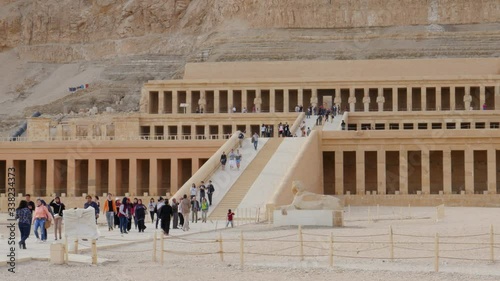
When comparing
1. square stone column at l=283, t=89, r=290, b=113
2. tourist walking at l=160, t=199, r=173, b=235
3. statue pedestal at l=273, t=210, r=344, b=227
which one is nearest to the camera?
tourist walking at l=160, t=199, r=173, b=235

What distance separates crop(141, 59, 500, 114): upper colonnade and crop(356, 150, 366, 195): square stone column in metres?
15.2

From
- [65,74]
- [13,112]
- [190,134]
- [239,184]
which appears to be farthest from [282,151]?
[65,74]

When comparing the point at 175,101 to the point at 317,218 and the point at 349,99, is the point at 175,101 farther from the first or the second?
the point at 317,218

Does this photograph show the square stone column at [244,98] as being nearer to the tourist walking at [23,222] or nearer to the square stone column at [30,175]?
the square stone column at [30,175]

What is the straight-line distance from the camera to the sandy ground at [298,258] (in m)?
23.2

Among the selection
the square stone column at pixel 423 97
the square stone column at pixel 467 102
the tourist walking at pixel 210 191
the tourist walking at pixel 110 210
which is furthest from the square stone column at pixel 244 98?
the tourist walking at pixel 110 210

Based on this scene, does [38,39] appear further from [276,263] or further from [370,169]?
[276,263]

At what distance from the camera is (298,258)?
25.8 metres

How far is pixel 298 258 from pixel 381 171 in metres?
29.6

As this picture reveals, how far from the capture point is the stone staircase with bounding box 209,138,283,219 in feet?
137

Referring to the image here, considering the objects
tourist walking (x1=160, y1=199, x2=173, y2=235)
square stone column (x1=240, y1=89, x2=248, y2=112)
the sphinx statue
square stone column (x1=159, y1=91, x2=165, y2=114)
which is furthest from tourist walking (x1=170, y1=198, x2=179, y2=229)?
square stone column (x1=159, y1=91, x2=165, y2=114)

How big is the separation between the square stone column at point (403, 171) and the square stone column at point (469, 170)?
10.3 ft

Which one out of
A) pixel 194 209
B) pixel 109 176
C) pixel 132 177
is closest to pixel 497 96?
pixel 132 177

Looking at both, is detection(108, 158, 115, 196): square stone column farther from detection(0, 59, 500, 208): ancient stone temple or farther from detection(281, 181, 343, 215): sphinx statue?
detection(281, 181, 343, 215): sphinx statue
